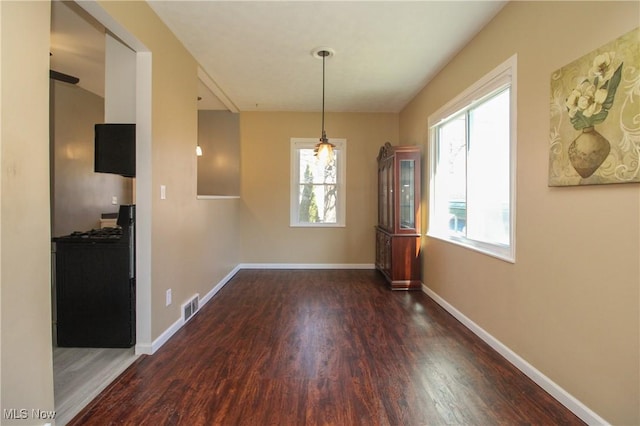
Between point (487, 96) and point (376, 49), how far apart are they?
3.83 feet

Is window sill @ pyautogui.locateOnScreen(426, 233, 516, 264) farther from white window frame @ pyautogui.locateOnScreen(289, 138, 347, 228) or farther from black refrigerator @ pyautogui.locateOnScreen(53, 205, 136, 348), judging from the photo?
black refrigerator @ pyautogui.locateOnScreen(53, 205, 136, 348)

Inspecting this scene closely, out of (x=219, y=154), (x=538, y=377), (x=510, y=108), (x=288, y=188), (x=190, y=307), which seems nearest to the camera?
(x=538, y=377)

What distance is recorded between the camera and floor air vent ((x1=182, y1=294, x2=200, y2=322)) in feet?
10.0

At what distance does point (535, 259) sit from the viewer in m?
2.10

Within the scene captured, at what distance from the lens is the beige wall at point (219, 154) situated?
5.31 metres

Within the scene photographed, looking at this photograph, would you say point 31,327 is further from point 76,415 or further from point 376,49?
point 376,49

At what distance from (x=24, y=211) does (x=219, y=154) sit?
4.09 m

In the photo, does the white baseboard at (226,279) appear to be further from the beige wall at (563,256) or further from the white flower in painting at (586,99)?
the white flower in painting at (586,99)

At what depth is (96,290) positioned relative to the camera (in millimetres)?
2451

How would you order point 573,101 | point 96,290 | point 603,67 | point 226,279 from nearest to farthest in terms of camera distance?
point 603,67 → point 573,101 → point 96,290 → point 226,279

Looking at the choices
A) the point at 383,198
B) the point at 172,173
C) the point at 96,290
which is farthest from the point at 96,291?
the point at 383,198

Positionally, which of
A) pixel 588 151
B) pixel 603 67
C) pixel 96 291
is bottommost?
pixel 96 291

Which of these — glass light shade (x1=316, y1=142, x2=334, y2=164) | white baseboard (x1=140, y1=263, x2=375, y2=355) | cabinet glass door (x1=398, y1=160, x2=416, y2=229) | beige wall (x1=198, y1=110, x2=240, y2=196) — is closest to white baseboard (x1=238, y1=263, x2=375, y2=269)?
white baseboard (x1=140, y1=263, x2=375, y2=355)

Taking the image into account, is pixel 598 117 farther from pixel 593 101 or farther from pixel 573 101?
pixel 573 101
